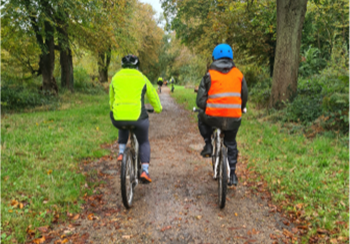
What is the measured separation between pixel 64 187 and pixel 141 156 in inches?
62.0

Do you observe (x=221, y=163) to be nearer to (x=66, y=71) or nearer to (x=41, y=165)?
(x=41, y=165)

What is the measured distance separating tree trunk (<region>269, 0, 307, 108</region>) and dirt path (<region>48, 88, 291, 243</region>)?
5.18 metres

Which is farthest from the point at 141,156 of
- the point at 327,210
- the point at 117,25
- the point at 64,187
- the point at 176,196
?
the point at 117,25

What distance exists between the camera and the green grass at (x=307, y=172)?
3684mm

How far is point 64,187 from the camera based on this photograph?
4375 millimetres

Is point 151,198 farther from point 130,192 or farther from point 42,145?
point 42,145

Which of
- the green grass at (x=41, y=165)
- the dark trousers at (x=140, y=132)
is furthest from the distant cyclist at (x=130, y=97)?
the green grass at (x=41, y=165)

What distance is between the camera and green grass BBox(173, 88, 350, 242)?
3.68m

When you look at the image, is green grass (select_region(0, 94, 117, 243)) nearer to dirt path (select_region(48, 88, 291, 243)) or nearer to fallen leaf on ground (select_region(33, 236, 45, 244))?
fallen leaf on ground (select_region(33, 236, 45, 244))

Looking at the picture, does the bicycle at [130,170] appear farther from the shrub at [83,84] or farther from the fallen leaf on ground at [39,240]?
the shrub at [83,84]

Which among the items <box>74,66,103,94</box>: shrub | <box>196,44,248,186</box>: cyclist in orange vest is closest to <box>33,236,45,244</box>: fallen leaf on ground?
<box>196,44,248,186</box>: cyclist in orange vest

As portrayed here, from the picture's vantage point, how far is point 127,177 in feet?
12.4

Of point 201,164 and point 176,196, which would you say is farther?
point 201,164

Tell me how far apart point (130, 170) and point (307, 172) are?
341 cm
